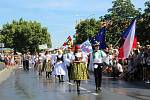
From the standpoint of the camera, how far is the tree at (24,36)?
99625mm

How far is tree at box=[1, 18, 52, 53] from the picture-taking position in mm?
99625

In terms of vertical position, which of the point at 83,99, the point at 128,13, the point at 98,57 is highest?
the point at 128,13

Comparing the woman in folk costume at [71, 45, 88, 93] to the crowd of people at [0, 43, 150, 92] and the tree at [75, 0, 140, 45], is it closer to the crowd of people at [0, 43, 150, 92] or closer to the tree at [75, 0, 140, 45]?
the crowd of people at [0, 43, 150, 92]

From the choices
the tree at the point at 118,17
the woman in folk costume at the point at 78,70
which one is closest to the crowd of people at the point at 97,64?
the woman in folk costume at the point at 78,70

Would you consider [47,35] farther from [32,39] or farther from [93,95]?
[93,95]

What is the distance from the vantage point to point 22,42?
99.6 meters

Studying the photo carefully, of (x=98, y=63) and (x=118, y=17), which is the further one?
(x=118, y=17)

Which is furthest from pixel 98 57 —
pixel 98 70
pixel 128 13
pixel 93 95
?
pixel 128 13

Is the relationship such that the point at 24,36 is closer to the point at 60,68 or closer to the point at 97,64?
the point at 60,68

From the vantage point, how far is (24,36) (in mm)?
100938

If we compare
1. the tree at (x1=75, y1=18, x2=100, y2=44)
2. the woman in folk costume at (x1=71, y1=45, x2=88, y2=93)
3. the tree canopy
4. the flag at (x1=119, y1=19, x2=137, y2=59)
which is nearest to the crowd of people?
the woman in folk costume at (x1=71, y1=45, x2=88, y2=93)

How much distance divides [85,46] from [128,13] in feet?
49.3

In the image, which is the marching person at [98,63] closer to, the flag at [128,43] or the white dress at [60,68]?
the flag at [128,43]

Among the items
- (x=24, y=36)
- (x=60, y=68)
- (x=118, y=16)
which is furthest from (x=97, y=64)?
(x=24, y=36)
